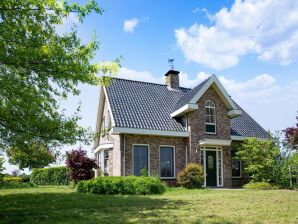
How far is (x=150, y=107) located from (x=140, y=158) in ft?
12.5

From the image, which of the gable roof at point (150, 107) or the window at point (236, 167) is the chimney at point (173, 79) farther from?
the window at point (236, 167)

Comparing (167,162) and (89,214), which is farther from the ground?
(167,162)

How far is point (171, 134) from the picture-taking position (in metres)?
21.6

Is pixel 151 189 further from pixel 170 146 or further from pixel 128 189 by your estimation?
pixel 170 146

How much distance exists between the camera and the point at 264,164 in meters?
21.4

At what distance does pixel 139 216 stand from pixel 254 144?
14.7 metres

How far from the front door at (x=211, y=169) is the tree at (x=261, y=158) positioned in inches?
68.2

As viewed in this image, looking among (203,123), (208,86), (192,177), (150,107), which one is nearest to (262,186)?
(192,177)

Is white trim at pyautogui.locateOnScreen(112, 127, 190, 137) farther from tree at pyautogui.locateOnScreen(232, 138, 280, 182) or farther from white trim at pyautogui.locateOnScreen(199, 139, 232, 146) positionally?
tree at pyautogui.locateOnScreen(232, 138, 280, 182)

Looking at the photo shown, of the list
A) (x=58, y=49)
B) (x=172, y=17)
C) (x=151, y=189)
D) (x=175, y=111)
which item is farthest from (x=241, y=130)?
(x=58, y=49)

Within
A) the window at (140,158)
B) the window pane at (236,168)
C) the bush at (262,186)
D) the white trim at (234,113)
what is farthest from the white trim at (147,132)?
the bush at (262,186)

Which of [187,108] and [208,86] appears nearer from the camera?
[187,108]

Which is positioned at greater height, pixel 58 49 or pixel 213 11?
pixel 213 11

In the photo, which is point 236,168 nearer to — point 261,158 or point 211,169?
point 211,169
